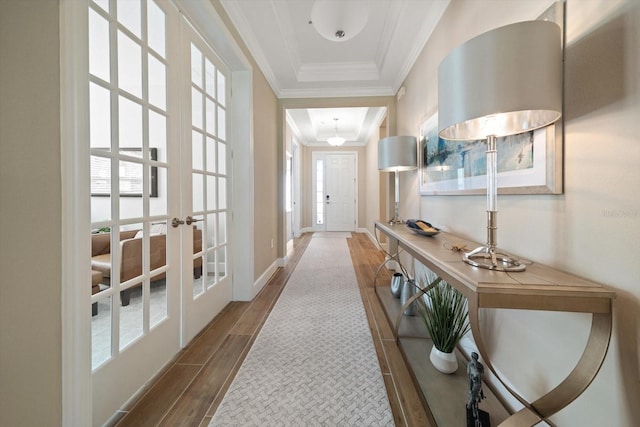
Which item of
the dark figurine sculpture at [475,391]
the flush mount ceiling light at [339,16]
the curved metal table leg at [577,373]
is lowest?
the dark figurine sculpture at [475,391]

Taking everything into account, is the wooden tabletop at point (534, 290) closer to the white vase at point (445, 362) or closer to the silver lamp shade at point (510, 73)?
the silver lamp shade at point (510, 73)

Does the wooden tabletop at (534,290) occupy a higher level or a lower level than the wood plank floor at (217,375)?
higher

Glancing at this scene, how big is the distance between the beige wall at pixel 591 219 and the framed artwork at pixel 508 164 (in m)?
0.04

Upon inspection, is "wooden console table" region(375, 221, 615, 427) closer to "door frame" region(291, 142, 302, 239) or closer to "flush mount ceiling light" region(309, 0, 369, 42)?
"flush mount ceiling light" region(309, 0, 369, 42)

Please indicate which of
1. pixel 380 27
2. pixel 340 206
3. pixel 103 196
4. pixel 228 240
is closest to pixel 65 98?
pixel 103 196

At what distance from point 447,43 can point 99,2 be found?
83.7 inches

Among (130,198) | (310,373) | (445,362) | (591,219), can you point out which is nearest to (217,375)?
(310,373)

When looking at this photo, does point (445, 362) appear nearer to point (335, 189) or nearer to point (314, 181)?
point (335, 189)

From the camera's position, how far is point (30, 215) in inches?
30.4

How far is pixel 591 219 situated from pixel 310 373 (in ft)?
4.75

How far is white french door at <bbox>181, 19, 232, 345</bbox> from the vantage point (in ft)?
5.65

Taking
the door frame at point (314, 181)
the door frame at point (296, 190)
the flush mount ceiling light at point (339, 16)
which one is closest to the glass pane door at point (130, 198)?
the flush mount ceiling light at point (339, 16)

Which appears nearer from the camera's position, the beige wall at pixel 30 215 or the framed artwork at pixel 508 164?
the beige wall at pixel 30 215

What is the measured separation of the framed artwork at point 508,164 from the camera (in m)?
0.96
